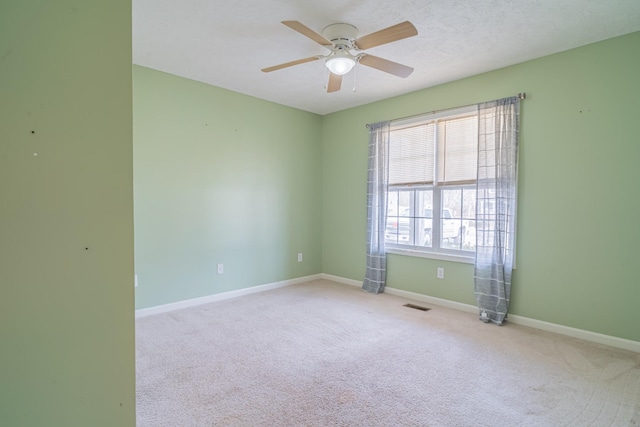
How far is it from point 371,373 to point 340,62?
7.80 feet

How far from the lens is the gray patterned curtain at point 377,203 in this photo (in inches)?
172

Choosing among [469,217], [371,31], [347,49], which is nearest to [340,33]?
[347,49]

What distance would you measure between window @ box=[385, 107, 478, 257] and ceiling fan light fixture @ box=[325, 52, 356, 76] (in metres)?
1.69

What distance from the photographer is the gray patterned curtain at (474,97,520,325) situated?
3289 mm

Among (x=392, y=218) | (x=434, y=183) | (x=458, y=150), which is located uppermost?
(x=458, y=150)

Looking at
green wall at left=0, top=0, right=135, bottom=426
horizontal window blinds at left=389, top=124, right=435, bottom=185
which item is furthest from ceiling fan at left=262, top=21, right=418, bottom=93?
green wall at left=0, top=0, right=135, bottom=426

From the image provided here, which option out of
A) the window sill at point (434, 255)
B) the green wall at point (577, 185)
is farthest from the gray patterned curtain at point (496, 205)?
the window sill at point (434, 255)

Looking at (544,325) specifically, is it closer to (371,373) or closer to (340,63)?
(371,373)

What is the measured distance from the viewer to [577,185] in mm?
2959

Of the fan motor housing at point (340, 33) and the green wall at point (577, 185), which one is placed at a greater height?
the fan motor housing at point (340, 33)

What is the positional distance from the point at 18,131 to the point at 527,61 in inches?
153

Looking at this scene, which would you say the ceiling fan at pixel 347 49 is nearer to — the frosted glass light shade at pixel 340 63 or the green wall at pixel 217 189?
the frosted glass light shade at pixel 340 63

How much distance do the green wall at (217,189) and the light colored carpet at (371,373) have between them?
2.04ft

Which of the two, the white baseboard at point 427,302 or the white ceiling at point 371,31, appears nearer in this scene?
the white ceiling at point 371,31
